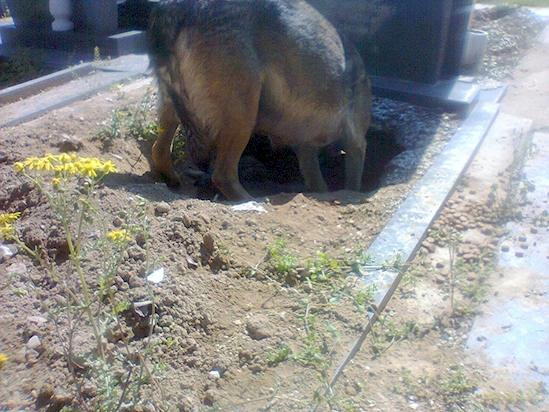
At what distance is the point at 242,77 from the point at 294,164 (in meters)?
2.15

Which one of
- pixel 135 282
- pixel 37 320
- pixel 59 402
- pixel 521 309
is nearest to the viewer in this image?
pixel 59 402

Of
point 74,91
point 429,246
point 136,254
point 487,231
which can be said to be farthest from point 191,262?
point 74,91

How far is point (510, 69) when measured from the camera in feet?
26.9

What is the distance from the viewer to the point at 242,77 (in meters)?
→ 4.48

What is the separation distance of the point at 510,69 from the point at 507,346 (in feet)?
18.1

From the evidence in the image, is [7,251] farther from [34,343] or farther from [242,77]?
[242,77]

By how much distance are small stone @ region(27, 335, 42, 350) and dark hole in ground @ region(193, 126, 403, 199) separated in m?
3.21

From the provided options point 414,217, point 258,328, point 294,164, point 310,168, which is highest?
point 258,328

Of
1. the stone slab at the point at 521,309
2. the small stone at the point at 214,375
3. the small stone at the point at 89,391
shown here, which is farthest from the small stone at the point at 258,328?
the stone slab at the point at 521,309

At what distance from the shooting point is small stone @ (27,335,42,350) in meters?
2.83

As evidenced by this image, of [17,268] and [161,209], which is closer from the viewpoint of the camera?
[17,268]

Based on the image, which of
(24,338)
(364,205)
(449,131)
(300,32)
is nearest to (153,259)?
(24,338)

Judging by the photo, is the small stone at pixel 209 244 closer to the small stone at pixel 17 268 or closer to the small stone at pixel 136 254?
the small stone at pixel 136 254

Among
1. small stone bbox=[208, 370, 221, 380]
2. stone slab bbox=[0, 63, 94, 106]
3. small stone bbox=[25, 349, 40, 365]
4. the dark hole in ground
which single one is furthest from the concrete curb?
stone slab bbox=[0, 63, 94, 106]
